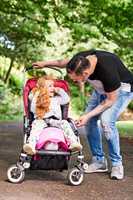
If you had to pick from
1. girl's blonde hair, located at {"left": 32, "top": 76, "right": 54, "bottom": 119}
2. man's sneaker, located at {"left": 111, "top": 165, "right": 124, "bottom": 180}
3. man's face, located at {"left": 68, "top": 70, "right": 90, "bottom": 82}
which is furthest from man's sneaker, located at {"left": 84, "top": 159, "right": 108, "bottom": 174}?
man's face, located at {"left": 68, "top": 70, "right": 90, "bottom": 82}

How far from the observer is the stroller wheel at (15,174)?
270 inches

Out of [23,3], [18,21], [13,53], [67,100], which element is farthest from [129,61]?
[67,100]

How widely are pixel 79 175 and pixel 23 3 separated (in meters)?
10.8

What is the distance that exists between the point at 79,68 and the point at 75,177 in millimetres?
1308

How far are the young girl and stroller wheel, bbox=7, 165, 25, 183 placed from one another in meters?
0.40

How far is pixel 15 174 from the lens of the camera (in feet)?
22.6

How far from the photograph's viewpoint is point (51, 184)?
6.95 metres

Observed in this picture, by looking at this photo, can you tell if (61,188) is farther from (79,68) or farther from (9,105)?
(9,105)

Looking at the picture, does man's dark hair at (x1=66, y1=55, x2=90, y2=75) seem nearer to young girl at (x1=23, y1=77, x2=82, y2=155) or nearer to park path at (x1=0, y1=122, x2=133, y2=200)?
young girl at (x1=23, y1=77, x2=82, y2=155)

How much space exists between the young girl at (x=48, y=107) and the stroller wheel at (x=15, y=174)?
0.40 meters

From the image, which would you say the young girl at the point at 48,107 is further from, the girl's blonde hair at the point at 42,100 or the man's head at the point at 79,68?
the man's head at the point at 79,68

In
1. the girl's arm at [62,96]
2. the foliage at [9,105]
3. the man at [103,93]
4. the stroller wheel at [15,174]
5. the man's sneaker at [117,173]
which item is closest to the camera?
the man at [103,93]

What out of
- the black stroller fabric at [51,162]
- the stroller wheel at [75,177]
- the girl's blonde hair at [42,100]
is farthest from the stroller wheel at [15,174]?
the girl's blonde hair at [42,100]

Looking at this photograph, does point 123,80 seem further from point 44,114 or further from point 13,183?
point 13,183
